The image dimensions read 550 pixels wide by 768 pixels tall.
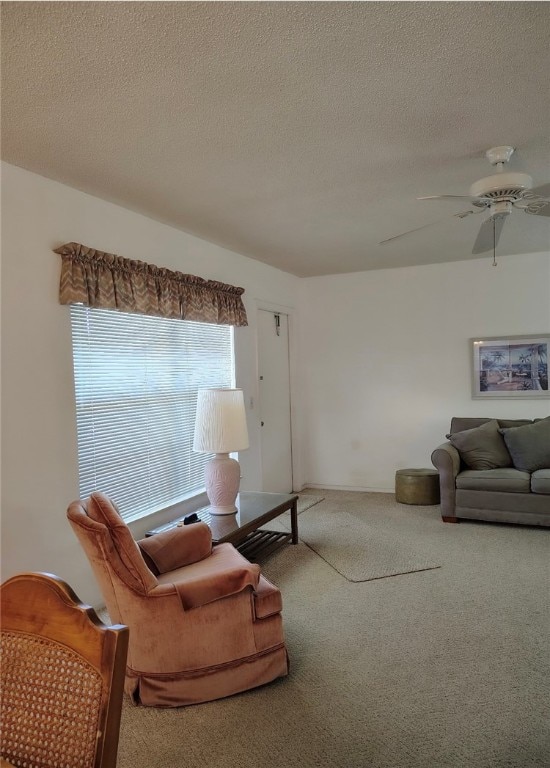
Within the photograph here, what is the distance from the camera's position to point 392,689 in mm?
2279

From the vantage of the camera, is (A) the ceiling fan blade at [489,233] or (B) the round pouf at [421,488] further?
(B) the round pouf at [421,488]

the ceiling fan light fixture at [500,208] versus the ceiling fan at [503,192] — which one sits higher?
the ceiling fan at [503,192]

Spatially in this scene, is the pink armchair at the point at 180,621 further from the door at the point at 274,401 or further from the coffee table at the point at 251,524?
the door at the point at 274,401

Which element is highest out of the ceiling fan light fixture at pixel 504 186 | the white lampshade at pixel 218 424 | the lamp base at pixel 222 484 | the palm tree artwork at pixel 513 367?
the ceiling fan light fixture at pixel 504 186

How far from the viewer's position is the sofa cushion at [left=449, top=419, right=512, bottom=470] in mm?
4766

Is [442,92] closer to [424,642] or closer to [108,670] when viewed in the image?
[108,670]

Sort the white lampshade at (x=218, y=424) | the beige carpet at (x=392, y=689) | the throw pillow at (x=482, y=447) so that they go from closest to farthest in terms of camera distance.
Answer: the beige carpet at (x=392, y=689), the white lampshade at (x=218, y=424), the throw pillow at (x=482, y=447)

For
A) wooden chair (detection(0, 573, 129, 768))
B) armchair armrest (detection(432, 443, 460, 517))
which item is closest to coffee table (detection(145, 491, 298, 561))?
armchair armrest (detection(432, 443, 460, 517))

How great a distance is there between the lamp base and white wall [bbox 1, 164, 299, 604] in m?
0.91

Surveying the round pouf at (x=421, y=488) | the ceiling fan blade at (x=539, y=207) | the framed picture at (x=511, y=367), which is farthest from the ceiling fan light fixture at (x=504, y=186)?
the round pouf at (x=421, y=488)

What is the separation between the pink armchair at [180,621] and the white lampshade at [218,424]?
1261 millimetres

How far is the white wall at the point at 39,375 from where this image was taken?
2.63m

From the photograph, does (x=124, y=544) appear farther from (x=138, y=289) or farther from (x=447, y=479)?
(x=447, y=479)

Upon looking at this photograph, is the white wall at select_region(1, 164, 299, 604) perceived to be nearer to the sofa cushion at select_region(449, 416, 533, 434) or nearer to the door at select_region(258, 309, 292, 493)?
the door at select_region(258, 309, 292, 493)
